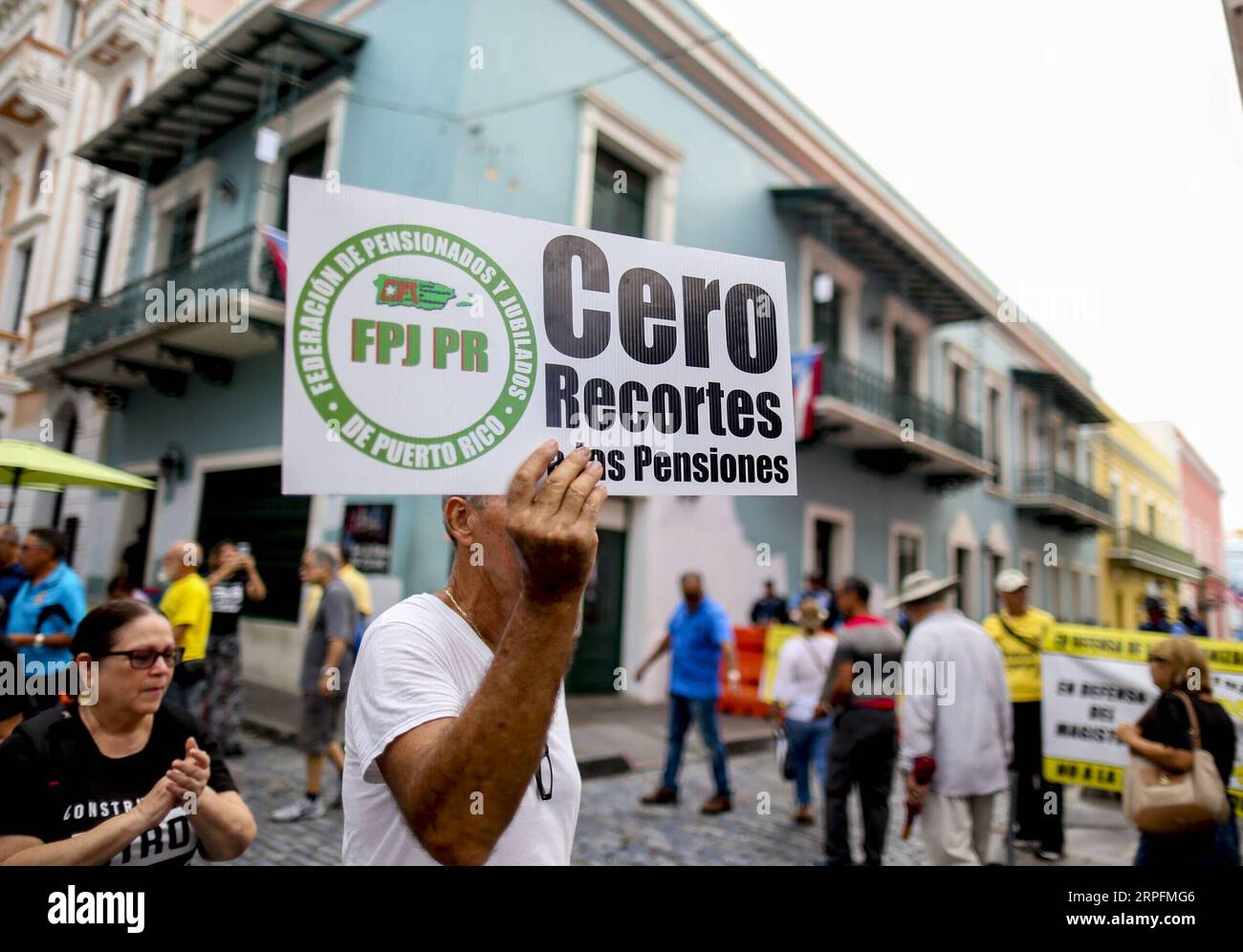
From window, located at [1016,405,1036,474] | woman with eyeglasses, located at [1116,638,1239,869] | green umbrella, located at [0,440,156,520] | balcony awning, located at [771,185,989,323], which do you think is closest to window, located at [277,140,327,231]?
balcony awning, located at [771,185,989,323]

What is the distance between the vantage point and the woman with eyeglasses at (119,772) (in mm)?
1675

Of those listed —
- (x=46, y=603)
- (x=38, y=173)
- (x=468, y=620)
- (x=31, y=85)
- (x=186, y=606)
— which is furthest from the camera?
(x=38, y=173)

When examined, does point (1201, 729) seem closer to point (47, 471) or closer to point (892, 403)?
point (47, 471)

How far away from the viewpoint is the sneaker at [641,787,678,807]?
6023 mm

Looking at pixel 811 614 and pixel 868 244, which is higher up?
pixel 868 244

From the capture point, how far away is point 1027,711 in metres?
5.36

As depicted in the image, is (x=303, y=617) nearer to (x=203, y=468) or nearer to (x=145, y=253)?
(x=203, y=468)

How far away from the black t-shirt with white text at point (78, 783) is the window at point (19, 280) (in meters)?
13.1

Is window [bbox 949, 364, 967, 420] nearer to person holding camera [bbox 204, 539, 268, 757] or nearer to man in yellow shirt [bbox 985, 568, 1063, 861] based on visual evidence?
man in yellow shirt [bbox 985, 568, 1063, 861]

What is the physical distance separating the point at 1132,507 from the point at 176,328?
97.2 feet

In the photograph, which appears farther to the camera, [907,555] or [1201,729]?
[907,555]

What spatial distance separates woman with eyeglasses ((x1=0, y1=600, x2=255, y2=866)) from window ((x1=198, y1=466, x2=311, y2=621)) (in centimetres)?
784

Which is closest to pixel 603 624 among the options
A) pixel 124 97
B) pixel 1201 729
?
pixel 1201 729
